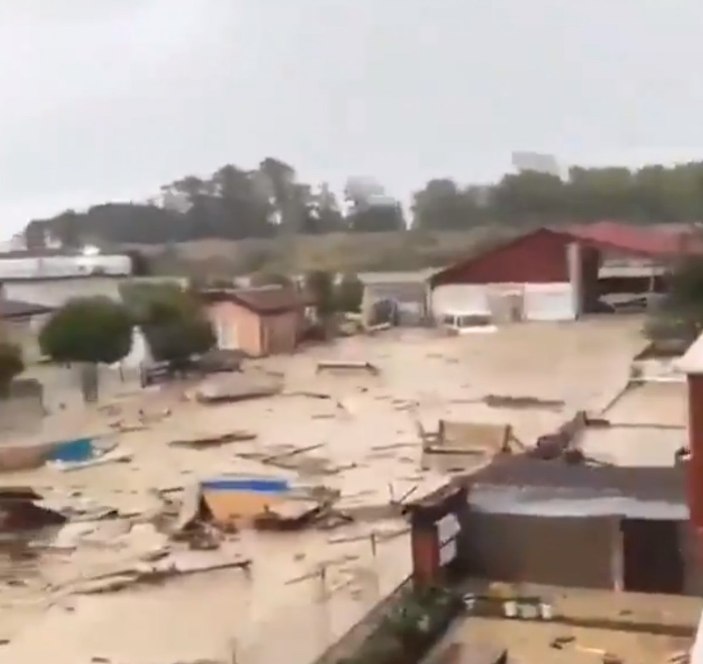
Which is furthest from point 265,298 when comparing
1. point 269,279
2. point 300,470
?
point 300,470

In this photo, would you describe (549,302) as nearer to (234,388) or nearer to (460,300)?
(460,300)

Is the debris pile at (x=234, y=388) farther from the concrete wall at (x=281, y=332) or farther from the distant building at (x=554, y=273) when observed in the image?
the distant building at (x=554, y=273)

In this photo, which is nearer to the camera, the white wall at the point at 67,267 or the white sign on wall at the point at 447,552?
the white sign on wall at the point at 447,552

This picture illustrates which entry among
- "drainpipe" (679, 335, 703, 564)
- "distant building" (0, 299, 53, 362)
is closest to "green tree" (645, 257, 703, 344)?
"drainpipe" (679, 335, 703, 564)

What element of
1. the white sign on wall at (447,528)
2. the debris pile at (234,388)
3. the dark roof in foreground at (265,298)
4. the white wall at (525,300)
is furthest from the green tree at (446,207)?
the white sign on wall at (447,528)

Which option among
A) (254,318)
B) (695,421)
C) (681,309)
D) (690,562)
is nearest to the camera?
(695,421)

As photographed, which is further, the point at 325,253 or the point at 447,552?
the point at 325,253

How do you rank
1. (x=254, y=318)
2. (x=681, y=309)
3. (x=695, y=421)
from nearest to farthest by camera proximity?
1. (x=695, y=421)
2. (x=681, y=309)
3. (x=254, y=318)

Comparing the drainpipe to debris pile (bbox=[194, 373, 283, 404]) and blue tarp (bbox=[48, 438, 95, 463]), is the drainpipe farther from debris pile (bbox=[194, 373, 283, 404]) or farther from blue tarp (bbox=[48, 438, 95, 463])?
blue tarp (bbox=[48, 438, 95, 463])
